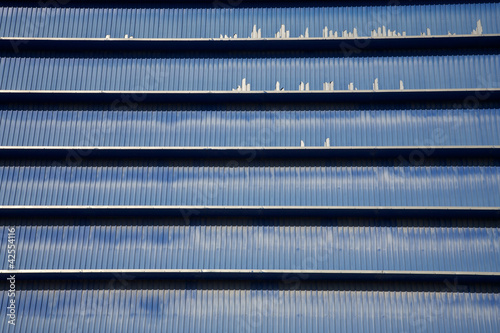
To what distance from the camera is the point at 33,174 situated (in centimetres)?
2186

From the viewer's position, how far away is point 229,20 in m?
23.3

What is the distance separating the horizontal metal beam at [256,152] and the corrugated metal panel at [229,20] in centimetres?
604

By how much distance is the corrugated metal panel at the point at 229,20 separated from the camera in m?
22.8

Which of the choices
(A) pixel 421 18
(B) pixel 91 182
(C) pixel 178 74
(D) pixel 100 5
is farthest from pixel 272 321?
(D) pixel 100 5

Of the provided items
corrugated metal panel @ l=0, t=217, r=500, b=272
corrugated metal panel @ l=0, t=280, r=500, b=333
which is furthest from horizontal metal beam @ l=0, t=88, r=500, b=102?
corrugated metal panel @ l=0, t=280, r=500, b=333

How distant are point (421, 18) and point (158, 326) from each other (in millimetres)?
19729

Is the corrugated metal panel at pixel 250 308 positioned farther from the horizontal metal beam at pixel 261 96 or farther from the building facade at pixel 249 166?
the horizontal metal beam at pixel 261 96

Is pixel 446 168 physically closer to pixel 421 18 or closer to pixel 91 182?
pixel 421 18

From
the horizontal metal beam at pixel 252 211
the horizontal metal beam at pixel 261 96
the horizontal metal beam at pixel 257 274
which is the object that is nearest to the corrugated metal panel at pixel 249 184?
the horizontal metal beam at pixel 252 211

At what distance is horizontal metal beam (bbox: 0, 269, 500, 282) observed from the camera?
65.7 feet

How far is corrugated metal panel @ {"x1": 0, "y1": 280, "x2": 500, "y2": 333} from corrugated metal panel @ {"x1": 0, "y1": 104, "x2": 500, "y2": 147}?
266 inches

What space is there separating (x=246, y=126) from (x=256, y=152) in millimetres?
1493

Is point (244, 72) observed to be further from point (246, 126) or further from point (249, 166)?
point (249, 166)

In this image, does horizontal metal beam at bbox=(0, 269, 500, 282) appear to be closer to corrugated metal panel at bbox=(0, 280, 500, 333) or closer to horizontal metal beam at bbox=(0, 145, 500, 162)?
corrugated metal panel at bbox=(0, 280, 500, 333)
